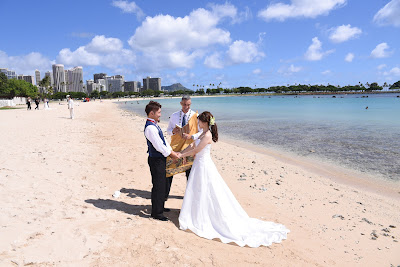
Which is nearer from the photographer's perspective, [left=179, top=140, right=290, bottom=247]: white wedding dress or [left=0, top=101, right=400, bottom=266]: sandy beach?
[left=0, top=101, right=400, bottom=266]: sandy beach

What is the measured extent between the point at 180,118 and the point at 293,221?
3.42 meters

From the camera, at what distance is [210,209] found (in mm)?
4781

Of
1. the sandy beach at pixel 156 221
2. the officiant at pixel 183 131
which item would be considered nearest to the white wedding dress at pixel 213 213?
the sandy beach at pixel 156 221

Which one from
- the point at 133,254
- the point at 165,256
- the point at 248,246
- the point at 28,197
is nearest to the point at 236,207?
the point at 248,246

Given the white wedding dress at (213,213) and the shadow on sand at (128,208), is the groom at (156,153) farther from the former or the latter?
the white wedding dress at (213,213)

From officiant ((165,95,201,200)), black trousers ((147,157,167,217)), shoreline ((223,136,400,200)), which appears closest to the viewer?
black trousers ((147,157,167,217))

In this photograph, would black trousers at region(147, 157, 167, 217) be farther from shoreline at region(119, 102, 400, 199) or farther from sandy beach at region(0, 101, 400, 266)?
shoreline at region(119, 102, 400, 199)

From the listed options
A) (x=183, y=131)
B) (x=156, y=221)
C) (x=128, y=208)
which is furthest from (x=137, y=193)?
(x=183, y=131)

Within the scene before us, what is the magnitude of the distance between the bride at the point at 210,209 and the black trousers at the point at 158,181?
1.77 feet

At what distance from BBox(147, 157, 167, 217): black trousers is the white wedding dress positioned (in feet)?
1.79

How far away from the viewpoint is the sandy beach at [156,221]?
156 inches

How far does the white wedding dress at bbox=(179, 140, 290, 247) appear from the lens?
464cm

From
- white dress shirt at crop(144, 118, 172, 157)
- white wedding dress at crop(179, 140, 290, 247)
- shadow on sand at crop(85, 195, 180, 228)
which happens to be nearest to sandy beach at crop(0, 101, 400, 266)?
shadow on sand at crop(85, 195, 180, 228)

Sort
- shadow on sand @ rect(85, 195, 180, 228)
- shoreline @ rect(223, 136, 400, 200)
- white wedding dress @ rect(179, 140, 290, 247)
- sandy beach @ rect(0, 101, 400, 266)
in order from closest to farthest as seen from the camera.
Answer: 1. sandy beach @ rect(0, 101, 400, 266)
2. white wedding dress @ rect(179, 140, 290, 247)
3. shadow on sand @ rect(85, 195, 180, 228)
4. shoreline @ rect(223, 136, 400, 200)
